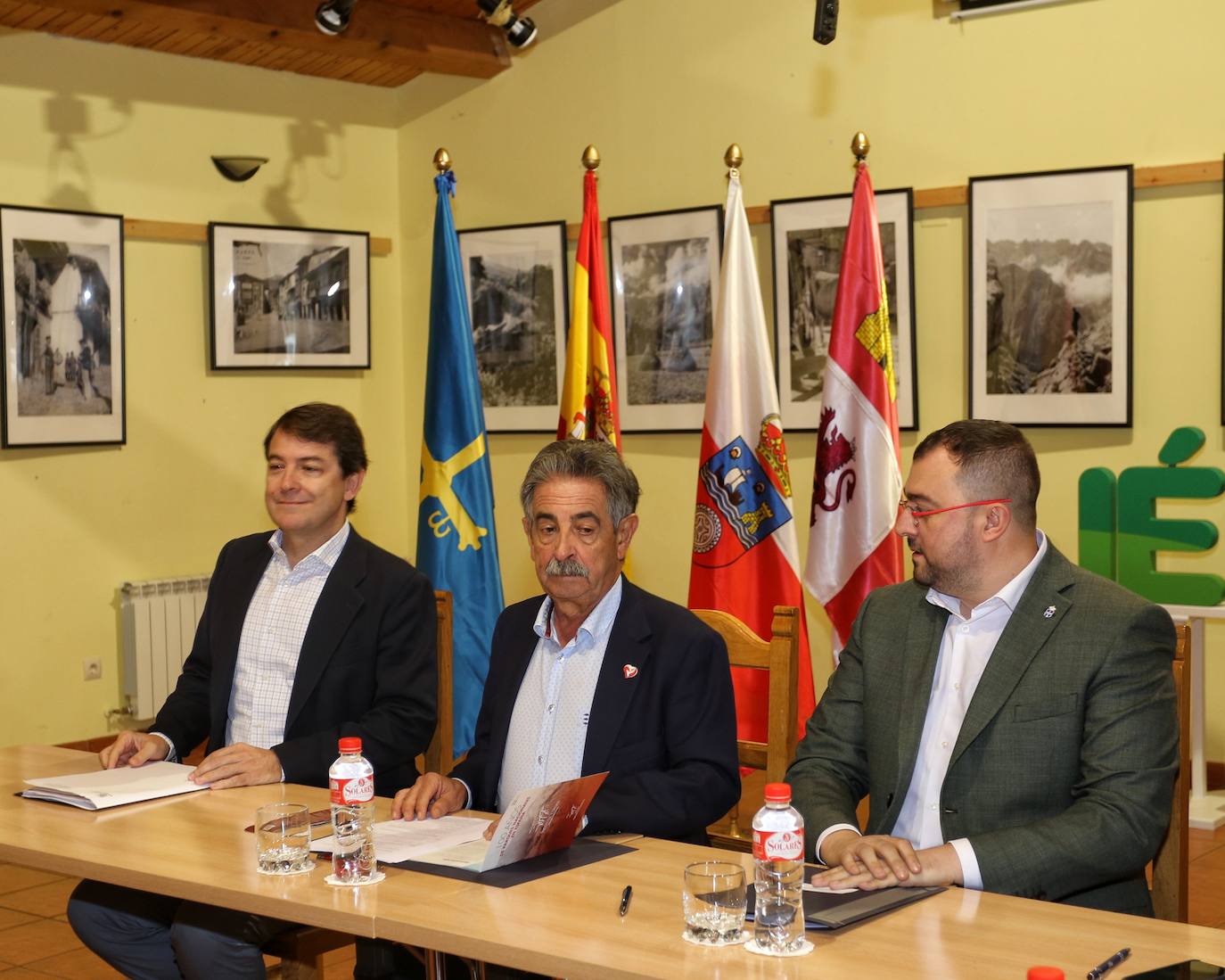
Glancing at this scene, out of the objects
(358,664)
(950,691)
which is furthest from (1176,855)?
(358,664)

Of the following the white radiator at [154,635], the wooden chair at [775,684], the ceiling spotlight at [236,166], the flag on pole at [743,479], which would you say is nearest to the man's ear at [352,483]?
the wooden chair at [775,684]

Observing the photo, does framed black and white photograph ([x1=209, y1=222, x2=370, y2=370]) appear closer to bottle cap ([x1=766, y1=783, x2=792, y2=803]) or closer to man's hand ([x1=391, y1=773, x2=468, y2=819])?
man's hand ([x1=391, y1=773, x2=468, y2=819])

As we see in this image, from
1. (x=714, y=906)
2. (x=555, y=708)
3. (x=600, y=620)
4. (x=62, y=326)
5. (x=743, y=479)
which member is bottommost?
(x=714, y=906)

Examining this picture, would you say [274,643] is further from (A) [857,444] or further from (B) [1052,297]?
(B) [1052,297]

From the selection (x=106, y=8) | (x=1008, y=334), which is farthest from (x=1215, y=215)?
(x=106, y=8)

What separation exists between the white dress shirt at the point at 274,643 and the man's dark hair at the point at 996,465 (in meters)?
1.43

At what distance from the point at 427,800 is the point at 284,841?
386mm

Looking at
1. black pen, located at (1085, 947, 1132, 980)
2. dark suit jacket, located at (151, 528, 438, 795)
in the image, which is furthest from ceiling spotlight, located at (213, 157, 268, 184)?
black pen, located at (1085, 947, 1132, 980)

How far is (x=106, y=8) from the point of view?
18.7 ft

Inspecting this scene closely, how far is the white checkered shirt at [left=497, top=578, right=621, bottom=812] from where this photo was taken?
273cm

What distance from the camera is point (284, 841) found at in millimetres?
2205

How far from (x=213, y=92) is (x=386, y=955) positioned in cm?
494

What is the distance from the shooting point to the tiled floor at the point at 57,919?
3.97 metres

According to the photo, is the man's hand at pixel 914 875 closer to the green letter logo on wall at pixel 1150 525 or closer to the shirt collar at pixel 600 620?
the shirt collar at pixel 600 620
